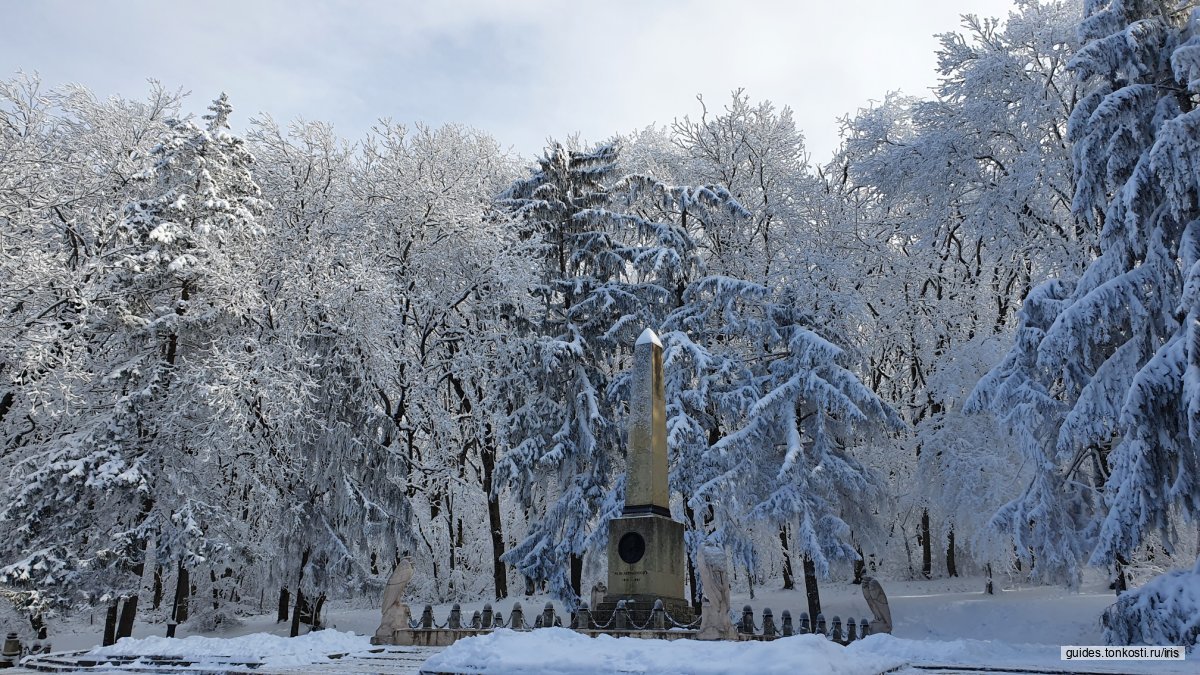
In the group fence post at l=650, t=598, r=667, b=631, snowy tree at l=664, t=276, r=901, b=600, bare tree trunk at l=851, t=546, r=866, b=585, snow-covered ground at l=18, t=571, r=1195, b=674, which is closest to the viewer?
snow-covered ground at l=18, t=571, r=1195, b=674

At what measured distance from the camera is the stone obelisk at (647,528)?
1711 cm

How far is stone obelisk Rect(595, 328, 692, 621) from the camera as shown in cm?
1711

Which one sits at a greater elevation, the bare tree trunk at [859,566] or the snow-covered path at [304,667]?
the bare tree trunk at [859,566]

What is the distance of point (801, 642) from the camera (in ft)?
31.2

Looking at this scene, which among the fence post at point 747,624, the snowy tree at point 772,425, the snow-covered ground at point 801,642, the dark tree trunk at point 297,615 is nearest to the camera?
the snow-covered ground at point 801,642

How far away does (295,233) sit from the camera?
23297 mm

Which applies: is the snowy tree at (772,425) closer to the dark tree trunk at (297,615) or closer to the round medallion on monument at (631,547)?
the round medallion on monument at (631,547)

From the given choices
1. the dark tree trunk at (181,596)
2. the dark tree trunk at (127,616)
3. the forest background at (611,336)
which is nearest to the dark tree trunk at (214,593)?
the forest background at (611,336)

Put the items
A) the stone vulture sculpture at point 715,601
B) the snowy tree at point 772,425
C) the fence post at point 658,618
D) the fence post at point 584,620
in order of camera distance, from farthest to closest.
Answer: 1. the snowy tree at point 772,425
2. the fence post at point 584,620
3. the fence post at point 658,618
4. the stone vulture sculpture at point 715,601

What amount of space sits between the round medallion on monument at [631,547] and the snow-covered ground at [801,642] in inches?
201

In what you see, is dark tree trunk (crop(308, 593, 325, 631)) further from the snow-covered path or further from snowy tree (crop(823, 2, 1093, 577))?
snowy tree (crop(823, 2, 1093, 577))

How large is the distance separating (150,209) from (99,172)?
2.00 metres

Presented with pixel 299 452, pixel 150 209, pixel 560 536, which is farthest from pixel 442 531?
pixel 150 209

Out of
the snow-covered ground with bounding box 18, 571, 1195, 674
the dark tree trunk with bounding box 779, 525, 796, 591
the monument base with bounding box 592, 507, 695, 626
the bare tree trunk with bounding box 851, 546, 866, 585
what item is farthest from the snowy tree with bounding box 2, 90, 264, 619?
the bare tree trunk with bounding box 851, 546, 866, 585
